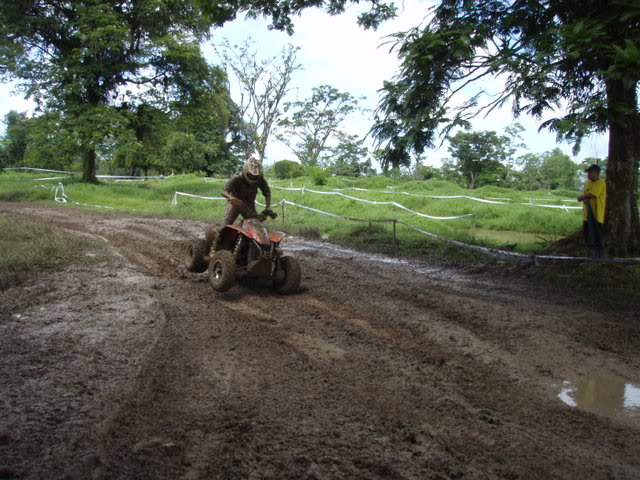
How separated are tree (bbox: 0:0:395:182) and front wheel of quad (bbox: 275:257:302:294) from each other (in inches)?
774

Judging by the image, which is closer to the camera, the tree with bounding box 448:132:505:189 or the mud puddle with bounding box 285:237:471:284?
the mud puddle with bounding box 285:237:471:284

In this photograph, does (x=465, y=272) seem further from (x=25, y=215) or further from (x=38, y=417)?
(x=25, y=215)

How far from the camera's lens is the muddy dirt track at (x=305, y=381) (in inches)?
121

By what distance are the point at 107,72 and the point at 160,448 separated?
26.2 meters

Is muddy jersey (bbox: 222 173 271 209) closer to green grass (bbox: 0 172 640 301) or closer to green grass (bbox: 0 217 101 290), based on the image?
green grass (bbox: 0 217 101 290)

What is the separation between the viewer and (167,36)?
25.8m

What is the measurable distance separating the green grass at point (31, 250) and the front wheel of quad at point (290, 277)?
3.95 m

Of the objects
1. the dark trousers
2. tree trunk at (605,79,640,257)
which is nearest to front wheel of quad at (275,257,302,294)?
the dark trousers

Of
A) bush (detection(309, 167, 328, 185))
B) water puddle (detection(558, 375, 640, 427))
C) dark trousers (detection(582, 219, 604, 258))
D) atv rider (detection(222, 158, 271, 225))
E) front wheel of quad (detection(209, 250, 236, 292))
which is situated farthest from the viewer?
bush (detection(309, 167, 328, 185))

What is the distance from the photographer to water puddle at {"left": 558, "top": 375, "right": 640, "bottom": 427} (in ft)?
12.9

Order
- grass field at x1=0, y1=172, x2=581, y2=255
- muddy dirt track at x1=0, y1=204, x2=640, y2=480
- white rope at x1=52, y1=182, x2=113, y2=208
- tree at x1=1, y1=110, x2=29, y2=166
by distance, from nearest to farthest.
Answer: muddy dirt track at x1=0, y1=204, x2=640, y2=480 < grass field at x1=0, y1=172, x2=581, y2=255 < white rope at x1=52, y1=182, x2=113, y2=208 < tree at x1=1, y1=110, x2=29, y2=166

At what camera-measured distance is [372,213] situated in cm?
1838

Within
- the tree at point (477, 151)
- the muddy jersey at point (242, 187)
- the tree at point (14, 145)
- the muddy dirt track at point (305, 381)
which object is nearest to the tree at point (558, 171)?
the tree at point (477, 151)

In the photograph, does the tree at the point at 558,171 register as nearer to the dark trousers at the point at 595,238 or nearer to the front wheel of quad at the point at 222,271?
the dark trousers at the point at 595,238
